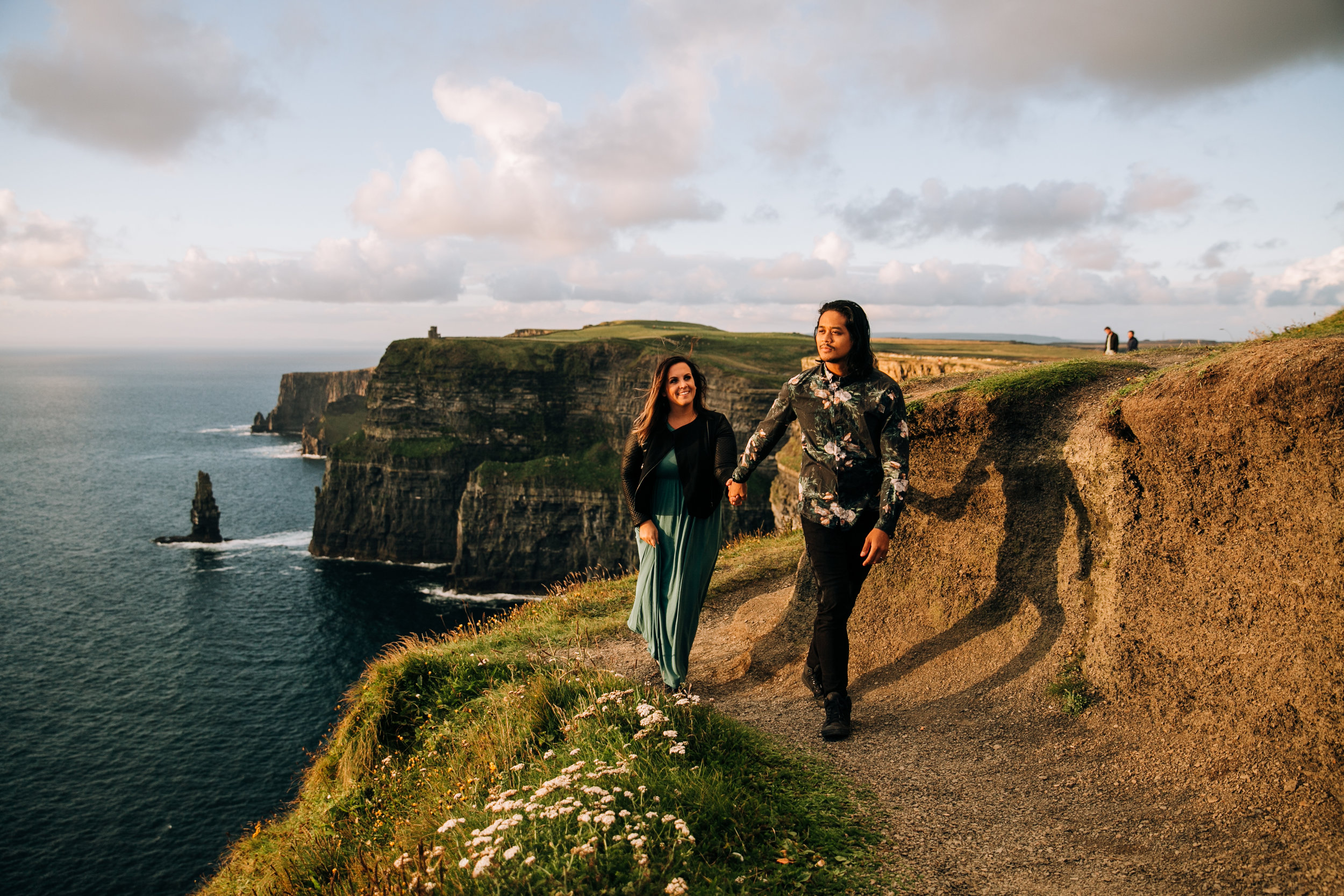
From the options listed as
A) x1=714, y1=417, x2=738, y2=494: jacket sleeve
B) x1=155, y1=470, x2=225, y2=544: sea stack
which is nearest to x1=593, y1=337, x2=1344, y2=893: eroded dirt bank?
x1=714, y1=417, x2=738, y2=494: jacket sleeve

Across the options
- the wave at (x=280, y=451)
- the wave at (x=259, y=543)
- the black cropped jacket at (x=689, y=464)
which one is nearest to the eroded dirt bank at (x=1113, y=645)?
the black cropped jacket at (x=689, y=464)

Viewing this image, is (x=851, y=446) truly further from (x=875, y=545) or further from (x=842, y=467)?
(x=875, y=545)

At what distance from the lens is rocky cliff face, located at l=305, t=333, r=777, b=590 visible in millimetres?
73000

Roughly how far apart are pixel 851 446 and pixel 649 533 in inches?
73.7

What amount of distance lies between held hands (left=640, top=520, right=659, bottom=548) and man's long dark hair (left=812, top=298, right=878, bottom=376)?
213 centimetres

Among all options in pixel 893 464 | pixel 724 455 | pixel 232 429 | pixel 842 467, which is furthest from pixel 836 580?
pixel 232 429

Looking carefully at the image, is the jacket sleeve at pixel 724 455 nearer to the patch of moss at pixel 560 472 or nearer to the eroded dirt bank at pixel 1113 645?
the eroded dirt bank at pixel 1113 645

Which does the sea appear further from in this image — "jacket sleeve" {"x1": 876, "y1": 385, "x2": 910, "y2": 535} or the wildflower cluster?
"jacket sleeve" {"x1": 876, "y1": 385, "x2": 910, "y2": 535}

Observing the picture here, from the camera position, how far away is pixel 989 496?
23.7ft

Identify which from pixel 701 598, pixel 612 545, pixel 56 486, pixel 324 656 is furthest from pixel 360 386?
pixel 701 598

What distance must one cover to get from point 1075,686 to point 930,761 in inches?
62.5

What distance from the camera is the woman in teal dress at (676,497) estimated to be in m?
6.18

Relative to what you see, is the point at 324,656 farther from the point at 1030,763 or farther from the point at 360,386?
the point at 360,386

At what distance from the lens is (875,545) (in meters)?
5.37
